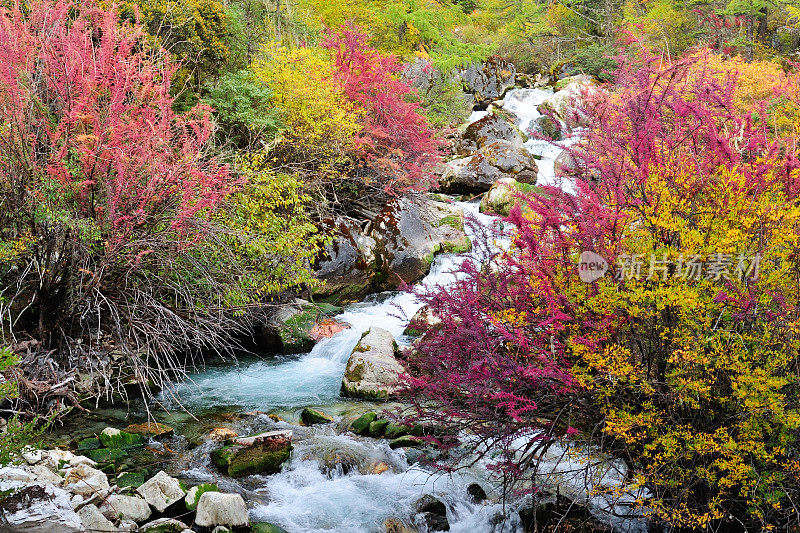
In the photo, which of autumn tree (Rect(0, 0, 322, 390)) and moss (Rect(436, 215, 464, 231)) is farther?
moss (Rect(436, 215, 464, 231))

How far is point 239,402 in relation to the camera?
6.41 m

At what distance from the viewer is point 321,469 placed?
4.96m

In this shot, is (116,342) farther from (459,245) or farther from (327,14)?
(327,14)

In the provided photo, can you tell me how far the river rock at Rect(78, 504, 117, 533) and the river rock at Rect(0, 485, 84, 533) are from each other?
9 centimetres

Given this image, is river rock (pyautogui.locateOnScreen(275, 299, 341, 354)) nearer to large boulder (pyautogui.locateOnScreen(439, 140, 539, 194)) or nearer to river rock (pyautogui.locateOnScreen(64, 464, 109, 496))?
river rock (pyautogui.locateOnScreen(64, 464, 109, 496))

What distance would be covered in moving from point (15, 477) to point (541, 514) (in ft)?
11.8

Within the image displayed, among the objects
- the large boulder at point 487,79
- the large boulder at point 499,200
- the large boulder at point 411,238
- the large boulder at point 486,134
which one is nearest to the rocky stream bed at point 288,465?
the large boulder at point 411,238

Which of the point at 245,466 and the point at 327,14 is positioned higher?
the point at 327,14

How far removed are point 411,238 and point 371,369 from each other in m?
4.23

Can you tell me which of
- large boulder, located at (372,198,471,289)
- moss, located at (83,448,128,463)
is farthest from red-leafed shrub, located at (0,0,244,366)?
large boulder, located at (372,198,471,289)

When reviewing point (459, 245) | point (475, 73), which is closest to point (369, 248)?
point (459, 245)

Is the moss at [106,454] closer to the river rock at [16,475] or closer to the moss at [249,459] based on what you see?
the moss at [249,459]

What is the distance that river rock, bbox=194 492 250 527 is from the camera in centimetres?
391

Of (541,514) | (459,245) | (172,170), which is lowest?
(459,245)
